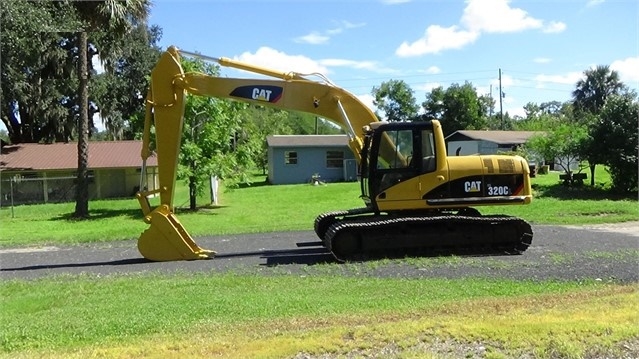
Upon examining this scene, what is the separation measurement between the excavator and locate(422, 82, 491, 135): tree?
5969 centimetres

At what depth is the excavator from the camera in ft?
37.1

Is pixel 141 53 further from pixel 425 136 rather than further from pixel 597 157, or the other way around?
pixel 425 136

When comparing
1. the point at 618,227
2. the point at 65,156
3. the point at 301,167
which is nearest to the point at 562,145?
the point at 618,227

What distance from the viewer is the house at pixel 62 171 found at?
32281 mm

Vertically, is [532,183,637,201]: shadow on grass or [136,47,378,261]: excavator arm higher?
[136,47,378,261]: excavator arm

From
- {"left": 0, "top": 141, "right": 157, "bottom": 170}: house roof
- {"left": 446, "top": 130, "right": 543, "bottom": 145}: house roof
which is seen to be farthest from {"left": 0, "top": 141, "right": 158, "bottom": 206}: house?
{"left": 446, "top": 130, "right": 543, "bottom": 145}: house roof

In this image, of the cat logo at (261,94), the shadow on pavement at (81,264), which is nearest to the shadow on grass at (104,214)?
the shadow on pavement at (81,264)

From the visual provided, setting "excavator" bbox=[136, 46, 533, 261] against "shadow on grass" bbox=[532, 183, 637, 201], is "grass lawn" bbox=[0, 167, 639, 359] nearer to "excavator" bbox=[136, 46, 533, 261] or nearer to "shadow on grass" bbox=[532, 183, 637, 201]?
"excavator" bbox=[136, 46, 533, 261]

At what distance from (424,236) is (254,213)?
42.6ft

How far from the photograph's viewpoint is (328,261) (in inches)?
440

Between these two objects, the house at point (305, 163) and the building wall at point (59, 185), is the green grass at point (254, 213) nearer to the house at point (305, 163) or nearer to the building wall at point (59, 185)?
the building wall at point (59, 185)

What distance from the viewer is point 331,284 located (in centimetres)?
877

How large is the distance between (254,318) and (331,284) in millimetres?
2313

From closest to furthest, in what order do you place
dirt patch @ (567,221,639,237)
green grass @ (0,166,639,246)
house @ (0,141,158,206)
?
dirt patch @ (567,221,639,237), green grass @ (0,166,639,246), house @ (0,141,158,206)
